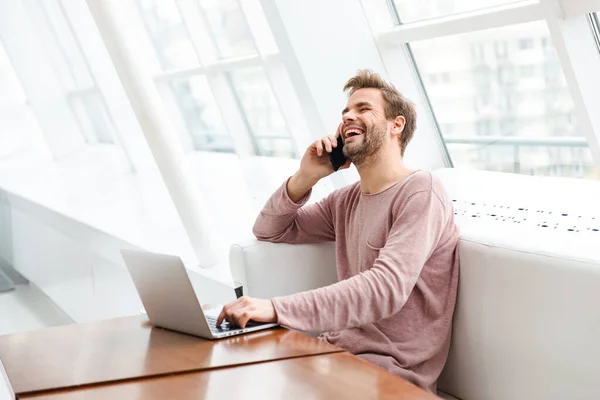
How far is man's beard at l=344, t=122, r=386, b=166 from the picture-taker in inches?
93.9

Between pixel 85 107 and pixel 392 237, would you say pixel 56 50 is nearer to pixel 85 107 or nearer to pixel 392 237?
pixel 85 107

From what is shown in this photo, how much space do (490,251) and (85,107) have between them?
849 centimetres

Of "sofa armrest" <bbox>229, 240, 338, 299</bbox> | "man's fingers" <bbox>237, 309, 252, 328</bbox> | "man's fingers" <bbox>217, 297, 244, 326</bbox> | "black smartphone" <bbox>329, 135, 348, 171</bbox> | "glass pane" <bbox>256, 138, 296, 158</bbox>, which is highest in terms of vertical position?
"black smartphone" <bbox>329, 135, 348, 171</bbox>

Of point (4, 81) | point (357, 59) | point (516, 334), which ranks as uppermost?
point (4, 81)

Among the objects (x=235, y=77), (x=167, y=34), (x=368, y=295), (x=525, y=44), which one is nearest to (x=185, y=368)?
(x=368, y=295)

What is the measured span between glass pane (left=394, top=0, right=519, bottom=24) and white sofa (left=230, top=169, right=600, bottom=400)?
82 centimetres

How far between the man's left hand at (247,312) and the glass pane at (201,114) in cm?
557

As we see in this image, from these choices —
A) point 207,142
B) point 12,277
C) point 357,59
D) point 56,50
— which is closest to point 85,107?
point 56,50

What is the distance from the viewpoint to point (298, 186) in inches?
101

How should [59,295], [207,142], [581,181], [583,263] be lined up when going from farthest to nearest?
[207,142] < [59,295] < [581,181] < [583,263]

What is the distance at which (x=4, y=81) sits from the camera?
10.7 meters

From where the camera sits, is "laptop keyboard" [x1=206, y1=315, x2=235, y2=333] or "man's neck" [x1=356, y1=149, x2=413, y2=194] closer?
"laptop keyboard" [x1=206, y1=315, x2=235, y2=333]

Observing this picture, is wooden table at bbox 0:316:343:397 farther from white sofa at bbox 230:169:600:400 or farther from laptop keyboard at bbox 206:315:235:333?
white sofa at bbox 230:169:600:400

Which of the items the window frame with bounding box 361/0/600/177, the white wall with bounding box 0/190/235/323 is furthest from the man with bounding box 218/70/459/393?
the white wall with bounding box 0/190/235/323
